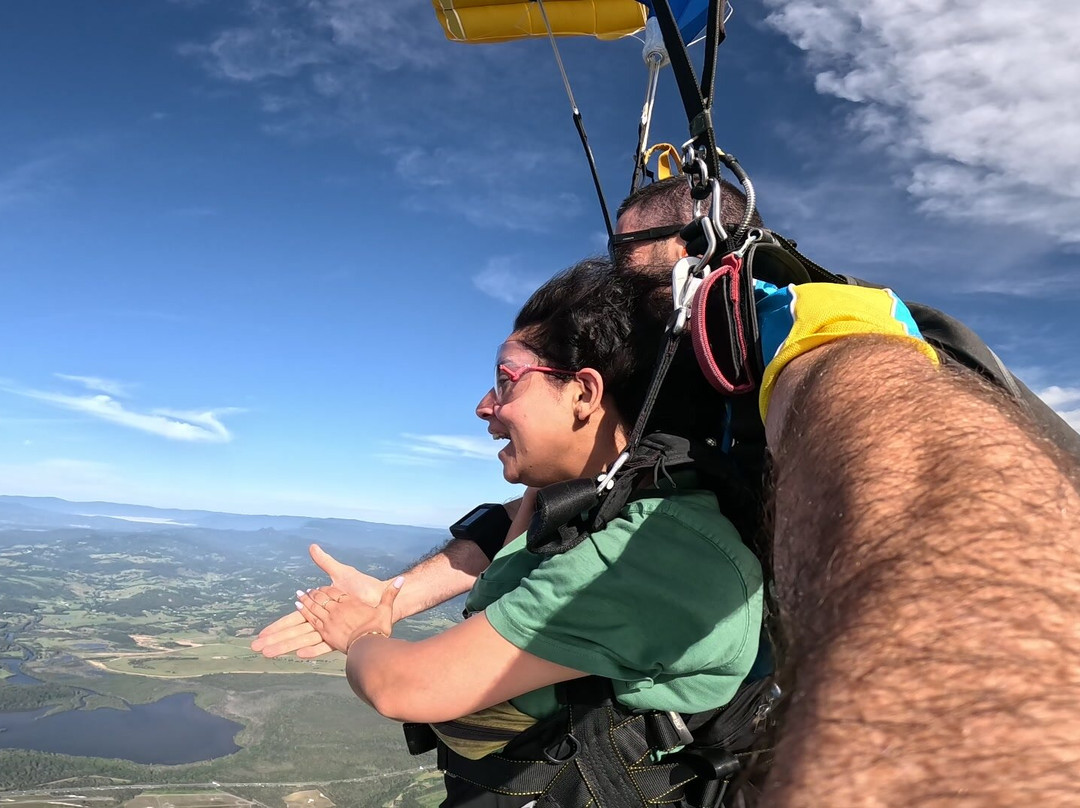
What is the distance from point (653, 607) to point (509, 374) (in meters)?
0.99

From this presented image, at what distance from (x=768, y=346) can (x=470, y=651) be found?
3.14ft

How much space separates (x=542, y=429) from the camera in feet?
6.61

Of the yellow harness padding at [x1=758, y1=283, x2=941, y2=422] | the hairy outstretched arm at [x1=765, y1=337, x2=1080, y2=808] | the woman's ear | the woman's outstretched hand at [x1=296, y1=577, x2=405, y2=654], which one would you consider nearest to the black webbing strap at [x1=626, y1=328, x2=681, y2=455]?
the yellow harness padding at [x1=758, y1=283, x2=941, y2=422]

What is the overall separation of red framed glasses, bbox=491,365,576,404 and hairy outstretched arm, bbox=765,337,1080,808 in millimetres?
1287

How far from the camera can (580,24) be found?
8648 millimetres

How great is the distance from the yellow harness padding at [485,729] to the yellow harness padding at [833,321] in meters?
1.08

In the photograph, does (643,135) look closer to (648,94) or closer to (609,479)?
(648,94)

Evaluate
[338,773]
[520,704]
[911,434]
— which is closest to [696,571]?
[520,704]

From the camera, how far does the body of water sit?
5925 cm

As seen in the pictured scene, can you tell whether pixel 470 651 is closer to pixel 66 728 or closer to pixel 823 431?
pixel 823 431

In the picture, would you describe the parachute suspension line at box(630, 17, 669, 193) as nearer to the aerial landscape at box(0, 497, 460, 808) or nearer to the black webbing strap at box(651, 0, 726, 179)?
the black webbing strap at box(651, 0, 726, 179)

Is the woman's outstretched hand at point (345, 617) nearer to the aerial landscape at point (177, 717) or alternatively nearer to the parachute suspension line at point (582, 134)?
the parachute suspension line at point (582, 134)

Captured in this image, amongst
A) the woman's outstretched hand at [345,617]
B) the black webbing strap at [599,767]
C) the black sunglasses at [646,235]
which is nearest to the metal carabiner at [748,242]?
the black webbing strap at [599,767]

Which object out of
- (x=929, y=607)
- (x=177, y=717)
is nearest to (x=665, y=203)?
(x=929, y=607)
